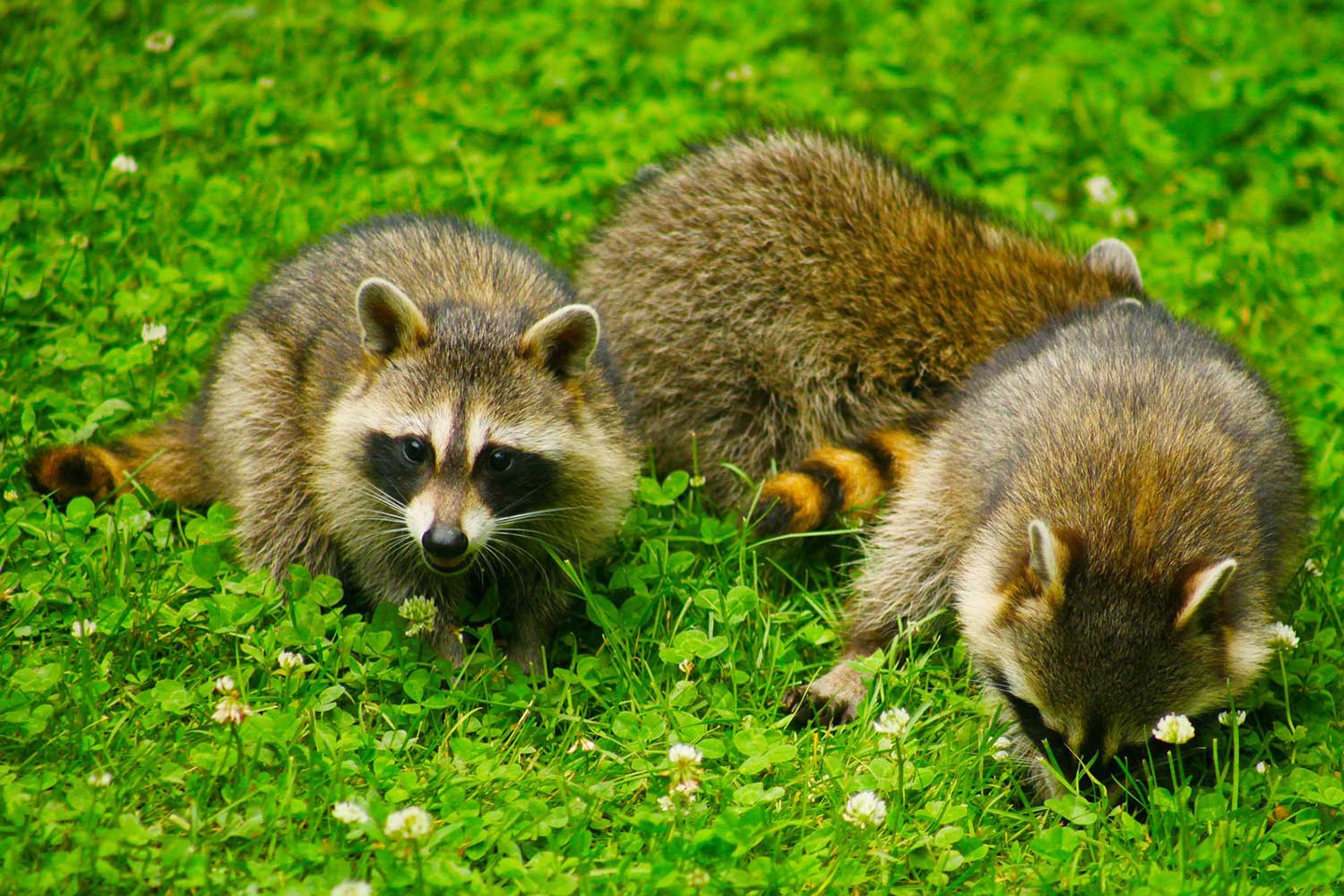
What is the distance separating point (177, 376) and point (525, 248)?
115cm

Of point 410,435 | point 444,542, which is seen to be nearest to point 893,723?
point 444,542

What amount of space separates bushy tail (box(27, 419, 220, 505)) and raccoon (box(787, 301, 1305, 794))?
1784 mm

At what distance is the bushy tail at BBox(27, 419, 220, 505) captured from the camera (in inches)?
147

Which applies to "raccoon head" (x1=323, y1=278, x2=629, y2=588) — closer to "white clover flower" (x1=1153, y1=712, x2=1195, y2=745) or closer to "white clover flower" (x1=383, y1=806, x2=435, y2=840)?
"white clover flower" (x1=383, y1=806, x2=435, y2=840)

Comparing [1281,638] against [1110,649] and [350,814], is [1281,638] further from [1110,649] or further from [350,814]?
[350,814]

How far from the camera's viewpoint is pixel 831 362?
4.33 m

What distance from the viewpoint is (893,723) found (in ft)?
10.8

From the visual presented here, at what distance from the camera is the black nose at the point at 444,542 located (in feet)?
10.6

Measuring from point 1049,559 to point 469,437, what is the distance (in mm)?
1398

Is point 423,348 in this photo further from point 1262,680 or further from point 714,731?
point 1262,680

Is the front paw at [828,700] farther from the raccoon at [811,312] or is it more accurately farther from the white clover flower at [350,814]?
the white clover flower at [350,814]

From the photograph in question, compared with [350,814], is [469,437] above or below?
above

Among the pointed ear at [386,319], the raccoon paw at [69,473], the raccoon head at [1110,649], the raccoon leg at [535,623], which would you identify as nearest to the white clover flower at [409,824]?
the raccoon leg at [535,623]

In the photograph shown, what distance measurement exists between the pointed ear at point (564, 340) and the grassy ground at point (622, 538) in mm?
565
